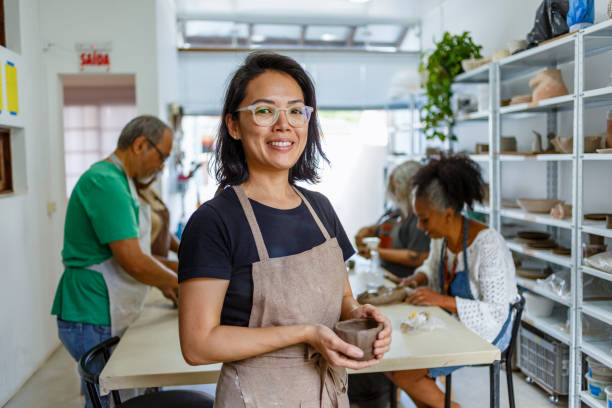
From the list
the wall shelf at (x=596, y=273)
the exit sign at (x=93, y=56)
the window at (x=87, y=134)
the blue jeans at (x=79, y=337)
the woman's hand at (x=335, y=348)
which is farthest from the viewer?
the window at (x=87, y=134)

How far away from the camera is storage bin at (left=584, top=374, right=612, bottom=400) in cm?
263

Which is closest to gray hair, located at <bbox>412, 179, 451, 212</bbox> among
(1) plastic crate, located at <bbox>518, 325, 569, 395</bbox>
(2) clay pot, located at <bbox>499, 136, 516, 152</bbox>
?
(1) plastic crate, located at <bbox>518, 325, 569, 395</bbox>

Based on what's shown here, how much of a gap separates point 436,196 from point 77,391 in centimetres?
259

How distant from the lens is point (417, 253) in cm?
336

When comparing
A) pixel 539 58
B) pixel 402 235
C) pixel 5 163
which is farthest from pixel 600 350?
pixel 5 163

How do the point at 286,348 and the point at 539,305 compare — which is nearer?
the point at 286,348

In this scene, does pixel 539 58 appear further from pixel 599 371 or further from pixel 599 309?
pixel 599 371

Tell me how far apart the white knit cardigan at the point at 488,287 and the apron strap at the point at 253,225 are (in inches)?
54.2

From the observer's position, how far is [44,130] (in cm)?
391

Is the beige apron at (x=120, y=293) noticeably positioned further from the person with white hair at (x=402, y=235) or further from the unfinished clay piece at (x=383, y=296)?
the person with white hair at (x=402, y=235)

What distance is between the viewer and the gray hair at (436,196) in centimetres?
232

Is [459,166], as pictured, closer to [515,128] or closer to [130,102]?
[515,128]

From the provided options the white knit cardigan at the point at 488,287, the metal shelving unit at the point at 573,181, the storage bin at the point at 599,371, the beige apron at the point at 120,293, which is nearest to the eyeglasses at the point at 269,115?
the beige apron at the point at 120,293

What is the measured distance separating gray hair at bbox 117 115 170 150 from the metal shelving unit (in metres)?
1.88
